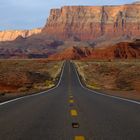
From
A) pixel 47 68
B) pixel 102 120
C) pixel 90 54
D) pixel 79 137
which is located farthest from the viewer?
pixel 90 54

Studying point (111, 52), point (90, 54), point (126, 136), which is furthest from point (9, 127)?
point (90, 54)

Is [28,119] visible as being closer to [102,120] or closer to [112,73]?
[102,120]

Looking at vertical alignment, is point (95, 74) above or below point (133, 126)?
below

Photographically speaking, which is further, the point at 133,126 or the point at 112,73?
the point at 112,73

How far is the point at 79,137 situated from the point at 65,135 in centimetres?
47

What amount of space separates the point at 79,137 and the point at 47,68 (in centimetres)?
Result: 9910

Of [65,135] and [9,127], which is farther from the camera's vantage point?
[9,127]

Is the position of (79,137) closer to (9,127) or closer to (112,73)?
(9,127)

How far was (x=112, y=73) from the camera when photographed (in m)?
89.9

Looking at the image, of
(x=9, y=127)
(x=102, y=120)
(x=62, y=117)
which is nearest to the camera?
(x=9, y=127)

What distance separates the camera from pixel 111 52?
167750 millimetres

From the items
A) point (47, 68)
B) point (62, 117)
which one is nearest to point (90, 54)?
point (47, 68)

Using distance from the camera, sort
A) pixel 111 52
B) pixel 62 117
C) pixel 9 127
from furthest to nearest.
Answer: pixel 111 52 → pixel 62 117 → pixel 9 127

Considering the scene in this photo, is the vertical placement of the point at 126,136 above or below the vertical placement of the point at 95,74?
above
